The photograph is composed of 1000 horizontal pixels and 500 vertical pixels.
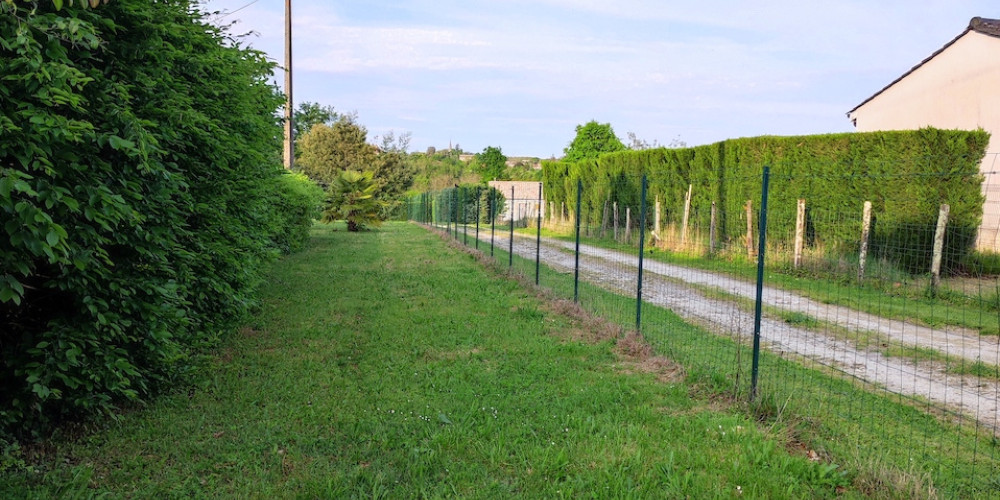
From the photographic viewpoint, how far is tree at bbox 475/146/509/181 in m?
64.7

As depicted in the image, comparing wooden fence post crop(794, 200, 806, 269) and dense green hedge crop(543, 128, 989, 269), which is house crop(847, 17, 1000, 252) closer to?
dense green hedge crop(543, 128, 989, 269)

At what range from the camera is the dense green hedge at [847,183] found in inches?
437

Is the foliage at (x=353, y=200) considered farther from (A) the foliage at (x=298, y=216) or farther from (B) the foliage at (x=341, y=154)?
(B) the foliage at (x=341, y=154)

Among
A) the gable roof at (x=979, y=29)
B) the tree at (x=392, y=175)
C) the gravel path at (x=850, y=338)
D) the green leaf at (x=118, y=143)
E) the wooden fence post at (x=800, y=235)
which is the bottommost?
the gravel path at (x=850, y=338)

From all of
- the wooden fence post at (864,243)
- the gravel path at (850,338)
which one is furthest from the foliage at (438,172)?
the wooden fence post at (864,243)

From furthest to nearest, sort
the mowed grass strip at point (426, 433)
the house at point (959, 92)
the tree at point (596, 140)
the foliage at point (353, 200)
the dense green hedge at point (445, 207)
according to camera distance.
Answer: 1. the tree at point (596, 140)
2. the dense green hedge at point (445, 207)
3. the foliage at point (353, 200)
4. the house at point (959, 92)
5. the mowed grass strip at point (426, 433)

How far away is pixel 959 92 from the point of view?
52.1 feet

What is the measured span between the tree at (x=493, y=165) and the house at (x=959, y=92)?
1859 inches

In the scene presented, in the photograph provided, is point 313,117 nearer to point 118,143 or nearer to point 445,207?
point 445,207

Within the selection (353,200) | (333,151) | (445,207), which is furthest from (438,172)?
(353,200)

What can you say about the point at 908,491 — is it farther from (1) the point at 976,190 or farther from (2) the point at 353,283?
(1) the point at 976,190

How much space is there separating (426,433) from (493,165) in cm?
6202

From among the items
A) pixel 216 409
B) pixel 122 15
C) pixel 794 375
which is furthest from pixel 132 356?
pixel 794 375

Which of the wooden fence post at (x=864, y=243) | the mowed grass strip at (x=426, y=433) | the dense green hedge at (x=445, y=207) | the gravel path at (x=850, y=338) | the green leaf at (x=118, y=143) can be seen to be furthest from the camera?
the dense green hedge at (x=445, y=207)
